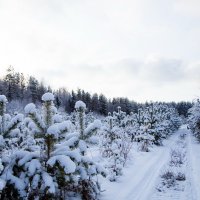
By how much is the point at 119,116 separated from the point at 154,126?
419 centimetres

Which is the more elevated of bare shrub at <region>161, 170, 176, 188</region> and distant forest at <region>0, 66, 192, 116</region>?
distant forest at <region>0, 66, 192, 116</region>

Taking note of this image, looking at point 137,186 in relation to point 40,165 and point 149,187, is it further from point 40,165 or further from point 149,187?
point 40,165

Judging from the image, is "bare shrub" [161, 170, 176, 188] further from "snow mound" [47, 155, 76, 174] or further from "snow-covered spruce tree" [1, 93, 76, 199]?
"snow mound" [47, 155, 76, 174]

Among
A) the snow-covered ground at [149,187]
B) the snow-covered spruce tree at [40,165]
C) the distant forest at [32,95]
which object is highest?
the distant forest at [32,95]

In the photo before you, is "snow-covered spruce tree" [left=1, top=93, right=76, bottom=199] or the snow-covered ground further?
the snow-covered ground

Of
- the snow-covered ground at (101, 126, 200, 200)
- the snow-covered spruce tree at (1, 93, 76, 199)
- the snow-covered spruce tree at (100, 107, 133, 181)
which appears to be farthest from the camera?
the snow-covered spruce tree at (100, 107, 133, 181)

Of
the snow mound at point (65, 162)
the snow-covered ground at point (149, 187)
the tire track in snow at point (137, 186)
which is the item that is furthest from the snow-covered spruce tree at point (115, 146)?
the snow mound at point (65, 162)

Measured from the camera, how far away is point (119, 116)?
26500 mm

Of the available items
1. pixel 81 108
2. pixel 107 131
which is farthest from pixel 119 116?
pixel 81 108

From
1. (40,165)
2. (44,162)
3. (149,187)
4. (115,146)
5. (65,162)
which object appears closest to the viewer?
(65,162)

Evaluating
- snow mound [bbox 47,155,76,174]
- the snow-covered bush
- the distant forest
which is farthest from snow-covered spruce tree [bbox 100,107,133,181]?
the distant forest

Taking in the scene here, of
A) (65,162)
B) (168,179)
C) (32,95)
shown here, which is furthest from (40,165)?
(32,95)

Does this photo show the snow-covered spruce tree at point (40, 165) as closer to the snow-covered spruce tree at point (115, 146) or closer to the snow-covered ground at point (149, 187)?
the snow-covered ground at point (149, 187)

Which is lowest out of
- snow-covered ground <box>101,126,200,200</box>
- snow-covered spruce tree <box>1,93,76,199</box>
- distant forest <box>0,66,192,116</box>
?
snow-covered ground <box>101,126,200,200</box>
